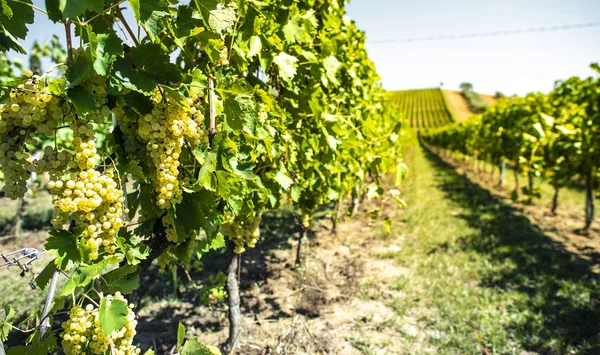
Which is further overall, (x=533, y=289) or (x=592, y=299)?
(x=533, y=289)

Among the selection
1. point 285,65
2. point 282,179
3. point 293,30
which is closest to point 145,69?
point 285,65

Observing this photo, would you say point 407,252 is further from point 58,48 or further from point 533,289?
point 58,48

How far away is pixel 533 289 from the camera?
488cm

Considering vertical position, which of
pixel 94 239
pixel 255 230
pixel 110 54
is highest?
pixel 110 54

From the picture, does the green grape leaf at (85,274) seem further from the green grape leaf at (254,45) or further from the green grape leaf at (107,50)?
the green grape leaf at (254,45)

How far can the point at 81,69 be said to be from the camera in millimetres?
1207

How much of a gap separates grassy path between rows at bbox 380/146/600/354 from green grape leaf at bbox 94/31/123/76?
3.43 meters

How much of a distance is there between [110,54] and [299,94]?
194 centimetres

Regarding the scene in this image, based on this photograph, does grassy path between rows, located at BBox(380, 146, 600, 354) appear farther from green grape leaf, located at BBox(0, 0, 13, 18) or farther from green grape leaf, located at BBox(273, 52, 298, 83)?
green grape leaf, located at BBox(0, 0, 13, 18)

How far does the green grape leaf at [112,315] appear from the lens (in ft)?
4.18

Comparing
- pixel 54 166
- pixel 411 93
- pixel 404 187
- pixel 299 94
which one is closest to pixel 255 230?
pixel 299 94

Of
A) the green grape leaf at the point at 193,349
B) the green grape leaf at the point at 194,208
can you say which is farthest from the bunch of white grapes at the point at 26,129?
the green grape leaf at the point at 193,349

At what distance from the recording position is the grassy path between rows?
143 inches

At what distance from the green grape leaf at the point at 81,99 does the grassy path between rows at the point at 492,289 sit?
3382mm
